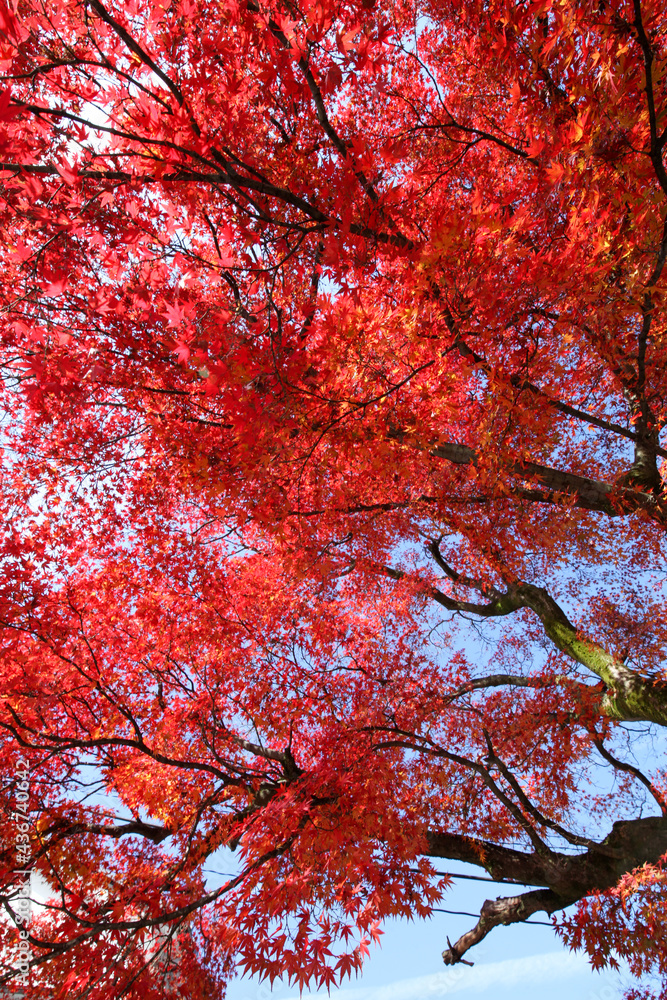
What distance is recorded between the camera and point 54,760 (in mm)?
7078

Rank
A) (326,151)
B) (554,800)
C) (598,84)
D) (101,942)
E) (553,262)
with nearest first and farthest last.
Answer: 1. (598,84)
2. (553,262)
3. (101,942)
4. (326,151)
5. (554,800)

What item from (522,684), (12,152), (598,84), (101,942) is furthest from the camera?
(522,684)

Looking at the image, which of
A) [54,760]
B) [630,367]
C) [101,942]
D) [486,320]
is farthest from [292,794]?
[630,367]

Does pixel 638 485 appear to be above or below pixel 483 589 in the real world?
below

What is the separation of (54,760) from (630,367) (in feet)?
30.6

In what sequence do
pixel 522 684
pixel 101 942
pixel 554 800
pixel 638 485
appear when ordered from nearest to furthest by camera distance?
pixel 101 942 < pixel 638 485 < pixel 522 684 < pixel 554 800

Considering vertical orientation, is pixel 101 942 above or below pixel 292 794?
below

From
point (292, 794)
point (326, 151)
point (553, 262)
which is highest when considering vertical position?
point (326, 151)

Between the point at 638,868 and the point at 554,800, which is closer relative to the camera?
the point at 638,868

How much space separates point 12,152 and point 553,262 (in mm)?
4499

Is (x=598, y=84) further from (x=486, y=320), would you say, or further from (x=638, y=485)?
(x=638, y=485)

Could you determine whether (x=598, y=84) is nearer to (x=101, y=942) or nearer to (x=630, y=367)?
(x=630, y=367)

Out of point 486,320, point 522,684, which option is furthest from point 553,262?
point 522,684

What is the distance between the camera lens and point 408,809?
6609mm
